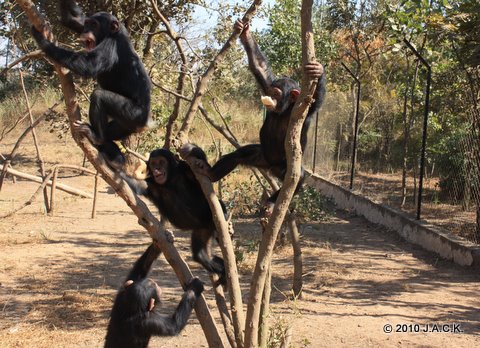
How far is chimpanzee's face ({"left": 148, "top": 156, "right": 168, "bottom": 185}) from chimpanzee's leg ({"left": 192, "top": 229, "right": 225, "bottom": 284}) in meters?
0.65

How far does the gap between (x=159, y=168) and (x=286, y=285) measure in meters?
4.27

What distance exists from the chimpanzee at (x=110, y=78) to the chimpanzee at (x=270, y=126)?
894 millimetres

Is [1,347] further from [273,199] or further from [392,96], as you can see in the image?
[392,96]

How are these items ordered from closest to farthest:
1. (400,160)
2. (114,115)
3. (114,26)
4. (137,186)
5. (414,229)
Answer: (114,115) → (114,26) → (137,186) → (414,229) → (400,160)

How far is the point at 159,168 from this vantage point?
15.6ft

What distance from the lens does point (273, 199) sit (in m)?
4.89

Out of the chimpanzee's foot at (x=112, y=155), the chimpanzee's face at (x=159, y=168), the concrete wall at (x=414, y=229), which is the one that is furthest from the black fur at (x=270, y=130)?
the concrete wall at (x=414, y=229)

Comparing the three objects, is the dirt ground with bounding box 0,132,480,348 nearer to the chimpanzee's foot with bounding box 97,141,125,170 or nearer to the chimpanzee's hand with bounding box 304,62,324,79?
the chimpanzee's foot with bounding box 97,141,125,170

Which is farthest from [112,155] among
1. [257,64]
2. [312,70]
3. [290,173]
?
[312,70]

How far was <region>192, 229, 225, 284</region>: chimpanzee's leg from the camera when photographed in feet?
16.0

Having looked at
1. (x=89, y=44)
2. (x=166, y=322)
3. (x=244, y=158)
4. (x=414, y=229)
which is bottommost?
(x=166, y=322)

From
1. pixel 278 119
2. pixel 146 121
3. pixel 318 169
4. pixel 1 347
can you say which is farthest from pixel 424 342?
pixel 318 169

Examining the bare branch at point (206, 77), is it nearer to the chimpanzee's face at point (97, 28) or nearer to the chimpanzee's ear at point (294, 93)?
the chimpanzee's ear at point (294, 93)

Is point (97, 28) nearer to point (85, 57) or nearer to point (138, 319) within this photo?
point (85, 57)
